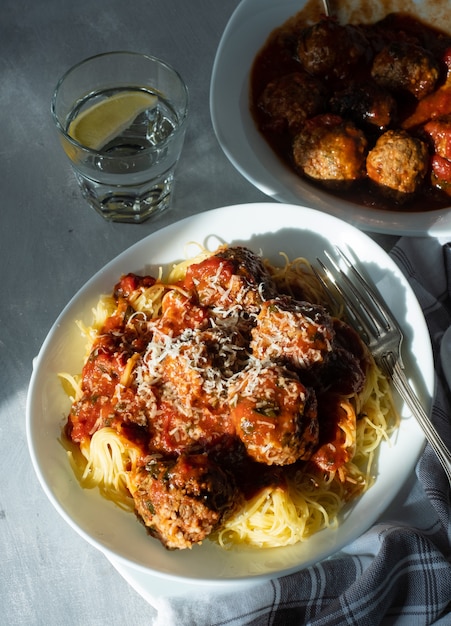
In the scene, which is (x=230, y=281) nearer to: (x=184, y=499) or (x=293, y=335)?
(x=293, y=335)

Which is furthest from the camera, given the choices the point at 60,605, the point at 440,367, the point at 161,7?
the point at 161,7

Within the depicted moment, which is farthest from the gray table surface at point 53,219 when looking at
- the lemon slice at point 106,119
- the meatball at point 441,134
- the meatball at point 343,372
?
the meatball at point 343,372

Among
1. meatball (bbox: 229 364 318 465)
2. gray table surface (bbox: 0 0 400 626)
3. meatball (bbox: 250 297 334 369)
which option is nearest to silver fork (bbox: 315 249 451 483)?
meatball (bbox: 250 297 334 369)

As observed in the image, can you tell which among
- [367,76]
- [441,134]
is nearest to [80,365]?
[441,134]

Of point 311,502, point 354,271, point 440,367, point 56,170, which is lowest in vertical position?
point 56,170

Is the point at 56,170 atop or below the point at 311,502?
below

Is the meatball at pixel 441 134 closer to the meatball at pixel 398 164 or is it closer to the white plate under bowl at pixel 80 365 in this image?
the meatball at pixel 398 164

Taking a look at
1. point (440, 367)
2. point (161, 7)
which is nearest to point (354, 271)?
point (440, 367)

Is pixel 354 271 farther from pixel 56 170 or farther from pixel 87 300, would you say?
pixel 56 170
